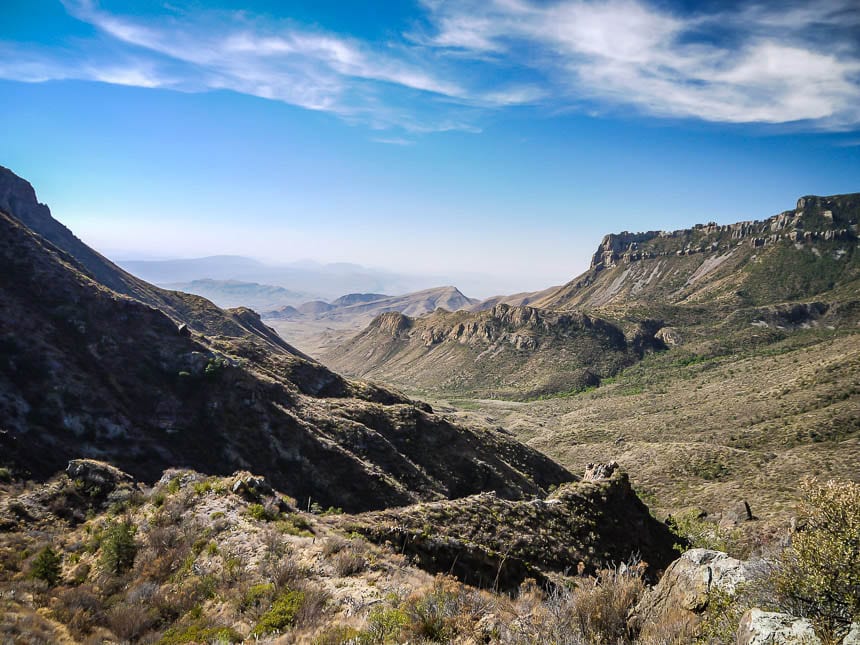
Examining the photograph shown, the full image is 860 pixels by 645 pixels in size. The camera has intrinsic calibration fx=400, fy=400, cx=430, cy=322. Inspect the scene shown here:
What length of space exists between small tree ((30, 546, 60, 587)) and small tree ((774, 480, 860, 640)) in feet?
53.1

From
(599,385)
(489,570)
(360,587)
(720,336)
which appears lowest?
(599,385)

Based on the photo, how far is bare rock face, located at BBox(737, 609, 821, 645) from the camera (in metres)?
4.88

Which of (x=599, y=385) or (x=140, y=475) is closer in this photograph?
(x=140, y=475)

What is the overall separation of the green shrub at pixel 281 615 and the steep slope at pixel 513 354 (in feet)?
351

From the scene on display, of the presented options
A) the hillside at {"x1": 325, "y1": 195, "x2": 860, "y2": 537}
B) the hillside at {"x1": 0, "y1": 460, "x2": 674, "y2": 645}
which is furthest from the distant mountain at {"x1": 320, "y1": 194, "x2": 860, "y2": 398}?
the hillside at {"x1": 0, "y1": 460, "x2": 674, "y2": 645}

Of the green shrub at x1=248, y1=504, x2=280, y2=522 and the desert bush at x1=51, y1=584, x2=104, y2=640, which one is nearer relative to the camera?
the desert bush at x1=51, y1=584, x2=104, y2=640

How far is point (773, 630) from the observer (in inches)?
201

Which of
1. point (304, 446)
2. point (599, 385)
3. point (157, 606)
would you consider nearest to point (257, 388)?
point (304, 446)

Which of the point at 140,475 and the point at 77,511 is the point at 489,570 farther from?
the point at 140,475

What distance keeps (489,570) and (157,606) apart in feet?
29.5

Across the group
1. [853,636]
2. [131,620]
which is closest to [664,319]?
[853,636]

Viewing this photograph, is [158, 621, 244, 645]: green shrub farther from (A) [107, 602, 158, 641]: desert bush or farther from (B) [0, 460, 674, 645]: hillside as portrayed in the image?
(A) [107, 602, 158, 641]: desert bush

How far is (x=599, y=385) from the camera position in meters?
111

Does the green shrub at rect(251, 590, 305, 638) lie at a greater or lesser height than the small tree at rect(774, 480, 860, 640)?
lesser
